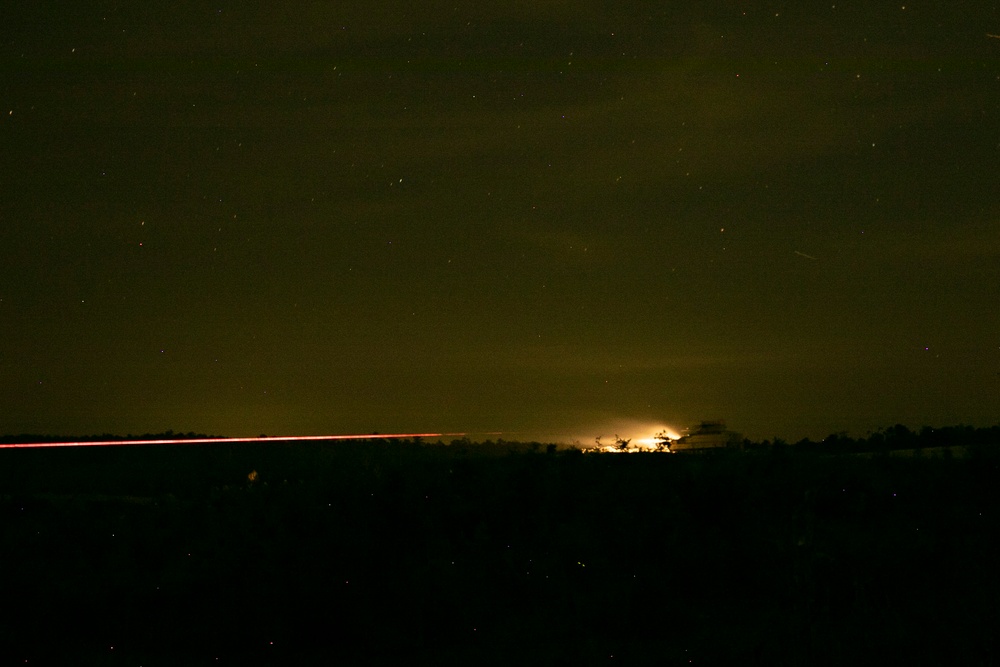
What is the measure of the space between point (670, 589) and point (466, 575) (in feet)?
7.67

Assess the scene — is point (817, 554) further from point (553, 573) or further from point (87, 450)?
point (87, 450)

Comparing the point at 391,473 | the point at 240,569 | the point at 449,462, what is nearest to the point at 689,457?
the point at 449,462

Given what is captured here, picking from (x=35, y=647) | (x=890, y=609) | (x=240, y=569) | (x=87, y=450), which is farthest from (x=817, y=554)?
(x=87, y=450)

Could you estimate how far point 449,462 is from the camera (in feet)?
73.0

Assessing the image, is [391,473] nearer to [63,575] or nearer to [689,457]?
[63,575]

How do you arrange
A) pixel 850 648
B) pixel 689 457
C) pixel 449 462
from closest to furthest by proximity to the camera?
1. pixel 850 648
2. pixel 449 462
3. pixel 689 457

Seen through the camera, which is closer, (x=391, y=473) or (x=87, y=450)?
(x=391, y=473)

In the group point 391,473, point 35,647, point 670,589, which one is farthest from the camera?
point 391,473

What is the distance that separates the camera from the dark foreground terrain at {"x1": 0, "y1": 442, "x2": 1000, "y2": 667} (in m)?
10.4

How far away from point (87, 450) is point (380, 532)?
122ft

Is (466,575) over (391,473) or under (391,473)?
under

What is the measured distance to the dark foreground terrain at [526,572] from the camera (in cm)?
1045

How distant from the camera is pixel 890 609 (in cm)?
1118

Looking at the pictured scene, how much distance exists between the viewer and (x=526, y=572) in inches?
504
